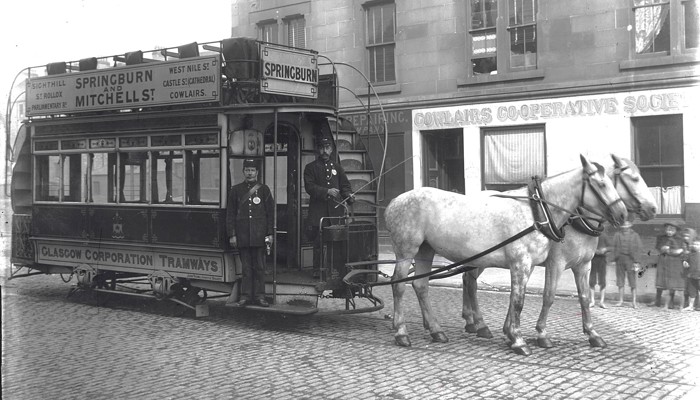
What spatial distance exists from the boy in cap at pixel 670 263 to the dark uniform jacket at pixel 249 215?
5.89 m

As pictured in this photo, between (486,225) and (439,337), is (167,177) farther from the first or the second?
(486,225)

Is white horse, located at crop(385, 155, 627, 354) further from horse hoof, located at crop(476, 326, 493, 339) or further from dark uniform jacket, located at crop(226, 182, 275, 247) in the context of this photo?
dark uniform jacket, located at crop(226, 182, 275, 247)

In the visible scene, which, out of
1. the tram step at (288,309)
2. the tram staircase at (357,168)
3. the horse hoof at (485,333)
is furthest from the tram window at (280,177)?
the horse hoof at (485,333)

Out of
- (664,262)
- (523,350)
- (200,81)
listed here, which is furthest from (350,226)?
(664,262)

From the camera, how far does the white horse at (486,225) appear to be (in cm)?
725

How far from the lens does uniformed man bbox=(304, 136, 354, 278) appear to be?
8.71 m

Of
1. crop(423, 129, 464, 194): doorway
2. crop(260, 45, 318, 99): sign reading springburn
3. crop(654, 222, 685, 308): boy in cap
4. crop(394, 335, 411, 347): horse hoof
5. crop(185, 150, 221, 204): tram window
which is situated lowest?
crop(394, 335, 411, 347): horse hoof

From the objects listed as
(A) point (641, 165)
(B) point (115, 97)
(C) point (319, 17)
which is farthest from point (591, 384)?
(C) point (319, 17)

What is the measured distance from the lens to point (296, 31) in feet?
65.3

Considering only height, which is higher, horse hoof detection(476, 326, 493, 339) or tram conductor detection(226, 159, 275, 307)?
tram conductor detection(226, 159, 275, 307)

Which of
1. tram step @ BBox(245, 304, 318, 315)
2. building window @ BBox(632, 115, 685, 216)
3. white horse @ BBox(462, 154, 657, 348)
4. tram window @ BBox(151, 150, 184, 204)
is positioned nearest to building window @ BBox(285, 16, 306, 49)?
building window @ BBox(632, 115, 685, 216)

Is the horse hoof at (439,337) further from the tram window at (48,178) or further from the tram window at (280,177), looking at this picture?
the tram window at (48,178)

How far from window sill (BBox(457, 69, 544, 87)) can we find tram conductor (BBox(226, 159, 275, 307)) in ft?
30.9

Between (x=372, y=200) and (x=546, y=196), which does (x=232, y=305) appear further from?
(x=546, y=196)
